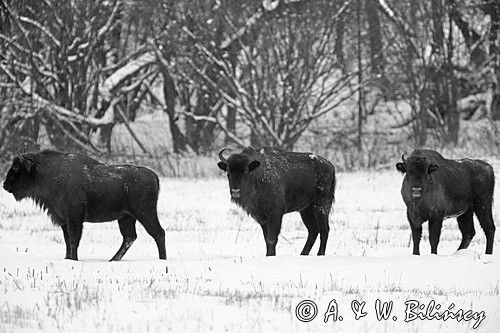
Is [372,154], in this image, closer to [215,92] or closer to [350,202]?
[215,92]

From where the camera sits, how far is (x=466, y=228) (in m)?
14.0

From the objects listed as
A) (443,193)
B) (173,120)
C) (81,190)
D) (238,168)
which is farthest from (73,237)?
(173,120)

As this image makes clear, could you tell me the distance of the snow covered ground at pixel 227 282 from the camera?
8078mm

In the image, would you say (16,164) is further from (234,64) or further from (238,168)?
(234,64)

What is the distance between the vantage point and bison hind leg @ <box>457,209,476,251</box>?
45.6 ft

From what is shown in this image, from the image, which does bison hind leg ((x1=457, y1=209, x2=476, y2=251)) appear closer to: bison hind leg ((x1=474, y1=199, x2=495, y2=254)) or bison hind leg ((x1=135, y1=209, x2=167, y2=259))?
bison hind leg ((x1=474, y1=199, x2=495, y2=254))

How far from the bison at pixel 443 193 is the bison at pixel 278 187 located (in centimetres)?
126

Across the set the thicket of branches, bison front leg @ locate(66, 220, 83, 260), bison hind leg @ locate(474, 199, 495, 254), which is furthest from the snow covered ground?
the thicket of branches

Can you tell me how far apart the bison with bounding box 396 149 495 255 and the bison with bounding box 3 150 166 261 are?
3.65 meters

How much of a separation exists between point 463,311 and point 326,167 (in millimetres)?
5406

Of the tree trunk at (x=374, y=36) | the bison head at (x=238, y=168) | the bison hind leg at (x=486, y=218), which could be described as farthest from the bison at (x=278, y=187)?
the tree trunk at (x=374, y=36)

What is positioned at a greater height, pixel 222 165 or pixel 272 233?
pixel 222 165

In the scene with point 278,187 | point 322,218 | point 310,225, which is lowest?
point 310,225

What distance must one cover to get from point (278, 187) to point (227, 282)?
337 cm
